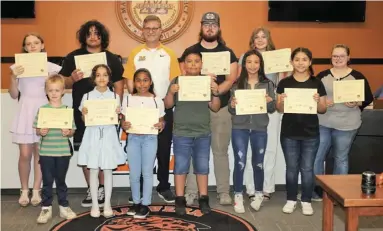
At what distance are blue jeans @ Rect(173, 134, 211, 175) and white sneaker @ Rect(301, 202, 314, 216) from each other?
87 centimetres

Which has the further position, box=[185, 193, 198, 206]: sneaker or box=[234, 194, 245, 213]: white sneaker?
box=[185, 193, 198, 206]: sneaker

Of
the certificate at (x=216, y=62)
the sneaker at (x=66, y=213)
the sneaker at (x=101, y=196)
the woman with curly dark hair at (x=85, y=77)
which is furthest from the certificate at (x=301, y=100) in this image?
the sneaker at (x=66, y=213)

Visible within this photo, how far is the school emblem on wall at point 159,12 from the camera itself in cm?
649

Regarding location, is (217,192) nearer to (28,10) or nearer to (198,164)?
(198,164)

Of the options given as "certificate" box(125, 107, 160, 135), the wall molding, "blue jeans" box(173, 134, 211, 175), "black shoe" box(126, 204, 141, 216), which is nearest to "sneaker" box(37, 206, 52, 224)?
"black shoe" box(126, 204, 141, 216)

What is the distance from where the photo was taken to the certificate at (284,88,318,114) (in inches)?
151

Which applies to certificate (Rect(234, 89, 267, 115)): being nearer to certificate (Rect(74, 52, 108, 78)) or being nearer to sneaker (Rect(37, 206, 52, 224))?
certificate (Rect(74, 52, 108, 78))

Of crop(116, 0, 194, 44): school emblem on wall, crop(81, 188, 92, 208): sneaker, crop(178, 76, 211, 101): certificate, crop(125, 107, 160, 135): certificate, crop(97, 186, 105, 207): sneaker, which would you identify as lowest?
crop(81, 188, 92, 208): sneaker

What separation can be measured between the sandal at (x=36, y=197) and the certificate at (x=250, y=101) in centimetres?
187

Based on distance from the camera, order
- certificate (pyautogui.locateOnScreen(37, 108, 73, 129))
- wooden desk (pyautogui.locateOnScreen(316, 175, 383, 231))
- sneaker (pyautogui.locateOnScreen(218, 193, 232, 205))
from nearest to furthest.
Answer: wooden desk (pyautogui.locateOnScreen(316, 175, 383, 231))
certificate (pyautogui.locateOnScreen(37, 108, 73, 129))
sneaker (pyautogui.locateOnScreen(218, 193, 232, 205))

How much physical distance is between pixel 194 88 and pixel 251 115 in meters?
0.57

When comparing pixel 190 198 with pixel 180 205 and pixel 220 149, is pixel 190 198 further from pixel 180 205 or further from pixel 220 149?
pixel 220 149

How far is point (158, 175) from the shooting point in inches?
167

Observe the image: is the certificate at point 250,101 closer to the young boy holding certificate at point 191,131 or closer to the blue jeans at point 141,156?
the young boy holding certificate at point 191,131
